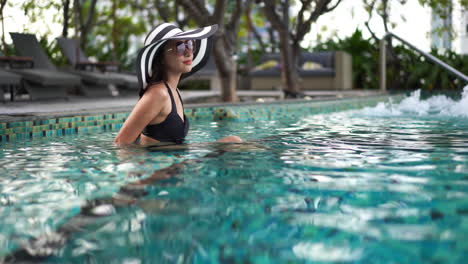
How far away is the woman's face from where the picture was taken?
3.74 m

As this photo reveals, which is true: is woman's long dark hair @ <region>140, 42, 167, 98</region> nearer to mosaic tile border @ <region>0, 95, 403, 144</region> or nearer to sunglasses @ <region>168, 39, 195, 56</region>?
sunglasses @ <region>168, 39, 195, 56</region>

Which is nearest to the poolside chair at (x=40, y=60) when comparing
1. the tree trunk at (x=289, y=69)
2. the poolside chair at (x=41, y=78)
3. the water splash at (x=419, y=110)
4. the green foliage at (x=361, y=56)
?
the poolside chair at (x=41, y=78)

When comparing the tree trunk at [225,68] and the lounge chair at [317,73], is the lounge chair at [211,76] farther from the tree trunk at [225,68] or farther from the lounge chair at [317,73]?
the tree trunk at [225,68]

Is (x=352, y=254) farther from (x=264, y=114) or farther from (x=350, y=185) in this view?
(x=264, y=114)

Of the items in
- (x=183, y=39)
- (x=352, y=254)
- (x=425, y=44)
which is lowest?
(x=352, y=254)

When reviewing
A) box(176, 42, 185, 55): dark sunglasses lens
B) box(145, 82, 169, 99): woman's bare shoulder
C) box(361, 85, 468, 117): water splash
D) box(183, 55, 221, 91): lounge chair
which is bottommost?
box(361, 85, 468, 117): water splash

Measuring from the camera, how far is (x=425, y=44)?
1683cm

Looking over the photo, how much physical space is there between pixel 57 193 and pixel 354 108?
766 centimetres

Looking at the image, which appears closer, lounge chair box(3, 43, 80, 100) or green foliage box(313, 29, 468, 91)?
lounge chair box(3, 43, 80, 100)

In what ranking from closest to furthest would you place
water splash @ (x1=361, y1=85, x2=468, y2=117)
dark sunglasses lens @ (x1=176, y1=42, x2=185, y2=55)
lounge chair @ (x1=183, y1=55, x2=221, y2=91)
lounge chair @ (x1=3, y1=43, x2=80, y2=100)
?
dark sunglasses lens @ (x1=176, y1=42, x2=185, y2=55) → water splash @ (x1=361, y1=85, x2=468, y2=117) → lounge chair @ (x1=3, y1=43, x2=80, y2=100) → lounge chair @ (x1=183, y1=55, x2=221, y2=91)

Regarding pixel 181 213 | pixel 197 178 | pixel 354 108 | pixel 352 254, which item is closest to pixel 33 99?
pixel 354 108

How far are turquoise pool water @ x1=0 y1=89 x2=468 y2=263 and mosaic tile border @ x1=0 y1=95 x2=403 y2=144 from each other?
3.46 ft

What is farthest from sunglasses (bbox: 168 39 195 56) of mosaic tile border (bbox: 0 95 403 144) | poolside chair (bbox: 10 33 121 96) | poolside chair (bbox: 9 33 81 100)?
poolside chair (bbox: 10 33 121 96)

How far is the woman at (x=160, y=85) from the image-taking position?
11.9 feet
